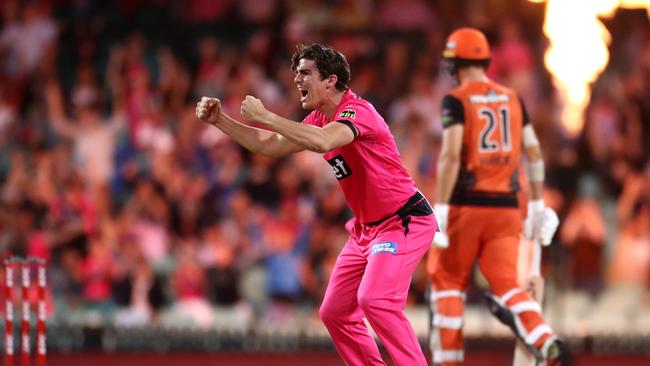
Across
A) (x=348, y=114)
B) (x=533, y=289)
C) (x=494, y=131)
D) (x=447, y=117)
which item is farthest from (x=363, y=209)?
(x=533, y=289)

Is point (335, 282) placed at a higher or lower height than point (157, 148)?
lower

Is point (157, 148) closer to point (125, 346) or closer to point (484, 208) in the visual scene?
point (125, 346)

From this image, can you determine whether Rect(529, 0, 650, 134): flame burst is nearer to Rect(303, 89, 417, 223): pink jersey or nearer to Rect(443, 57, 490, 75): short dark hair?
Rect(443, 57, 490, 75): short dark hair

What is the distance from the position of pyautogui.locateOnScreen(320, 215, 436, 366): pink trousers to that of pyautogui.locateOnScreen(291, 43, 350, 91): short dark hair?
37.0 inches

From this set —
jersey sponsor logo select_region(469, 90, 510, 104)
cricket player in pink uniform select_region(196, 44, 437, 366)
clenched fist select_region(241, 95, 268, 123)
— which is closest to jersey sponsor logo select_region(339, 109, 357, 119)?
cricket player in pink uniform select_region(196, 44, 437, 366)

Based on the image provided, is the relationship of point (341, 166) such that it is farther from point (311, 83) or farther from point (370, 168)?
point (311, 83)

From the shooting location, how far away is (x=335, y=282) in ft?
27.0

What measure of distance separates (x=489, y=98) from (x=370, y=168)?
1.80 metres

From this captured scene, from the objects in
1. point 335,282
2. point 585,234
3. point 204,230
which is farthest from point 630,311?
point 335,282

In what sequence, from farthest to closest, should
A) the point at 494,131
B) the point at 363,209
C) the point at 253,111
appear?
the point at 494,131, the point at 363,209, the point at 253,111

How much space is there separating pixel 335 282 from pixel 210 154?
760 cm

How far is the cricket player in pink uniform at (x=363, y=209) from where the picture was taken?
7.85 metres

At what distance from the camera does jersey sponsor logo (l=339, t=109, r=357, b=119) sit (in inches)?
306

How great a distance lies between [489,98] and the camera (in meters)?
9.45
